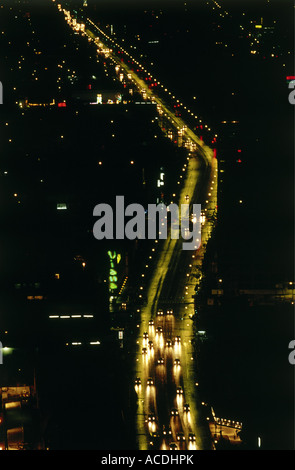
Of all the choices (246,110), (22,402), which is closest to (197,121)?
(246,110)

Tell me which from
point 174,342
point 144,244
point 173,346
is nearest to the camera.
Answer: point 173,346

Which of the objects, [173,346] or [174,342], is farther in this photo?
[174,342]

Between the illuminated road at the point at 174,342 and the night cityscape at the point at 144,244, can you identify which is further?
the night cityscape at the point at 144,244

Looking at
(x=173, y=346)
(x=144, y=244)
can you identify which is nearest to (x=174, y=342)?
(x=173, y=346)

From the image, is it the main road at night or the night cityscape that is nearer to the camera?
the main road at night

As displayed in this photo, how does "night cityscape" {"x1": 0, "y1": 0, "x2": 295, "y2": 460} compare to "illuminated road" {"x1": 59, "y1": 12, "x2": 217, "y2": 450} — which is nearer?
"illuminated road" {"x1": 59, "y1": 12, "x2": 217, "y2": 450}

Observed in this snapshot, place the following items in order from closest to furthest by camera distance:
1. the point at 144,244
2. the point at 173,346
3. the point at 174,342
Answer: the point at 173,346
the point at 174,342
the point at 144,244

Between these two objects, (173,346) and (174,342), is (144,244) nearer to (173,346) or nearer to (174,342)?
(174,342)

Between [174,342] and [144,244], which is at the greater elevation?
[144,244]
